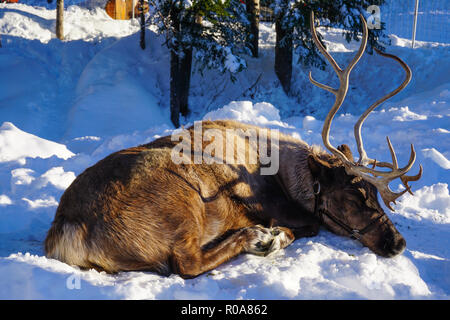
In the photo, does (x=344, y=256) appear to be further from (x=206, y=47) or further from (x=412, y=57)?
(x=412, y=57)

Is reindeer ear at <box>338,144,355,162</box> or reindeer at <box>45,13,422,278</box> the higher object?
reindeer ear at <box>338,144,355,162</box>

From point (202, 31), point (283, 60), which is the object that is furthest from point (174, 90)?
point (283, 60)

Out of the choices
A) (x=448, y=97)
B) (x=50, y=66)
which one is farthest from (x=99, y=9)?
(x=448, y=97)

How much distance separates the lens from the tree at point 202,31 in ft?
39.1

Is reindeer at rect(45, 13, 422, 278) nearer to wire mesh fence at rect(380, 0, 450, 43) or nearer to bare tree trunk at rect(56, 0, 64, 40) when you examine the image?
bare tree trunk at rect(56, 0, 64, 40)

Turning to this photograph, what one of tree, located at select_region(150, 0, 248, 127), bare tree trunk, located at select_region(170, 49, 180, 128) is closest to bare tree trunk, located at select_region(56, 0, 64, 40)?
tree, located at select_region(150, 0, 248, 127)

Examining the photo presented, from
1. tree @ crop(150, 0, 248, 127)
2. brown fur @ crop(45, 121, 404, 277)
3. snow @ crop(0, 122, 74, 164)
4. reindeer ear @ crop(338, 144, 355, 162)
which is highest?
tree @ crop(150, 0, 248, 127)

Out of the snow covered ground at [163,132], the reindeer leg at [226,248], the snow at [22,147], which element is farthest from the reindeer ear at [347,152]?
the snow at [22,147]

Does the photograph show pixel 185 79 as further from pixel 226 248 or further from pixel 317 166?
pixel 226 248

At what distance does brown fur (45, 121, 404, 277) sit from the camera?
344 centimetres

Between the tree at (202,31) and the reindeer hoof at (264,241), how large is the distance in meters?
8.88

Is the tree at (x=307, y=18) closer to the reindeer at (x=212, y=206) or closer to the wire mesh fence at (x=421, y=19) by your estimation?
the wire mesh fence at (x=421, y=19)

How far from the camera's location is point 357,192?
413 cm

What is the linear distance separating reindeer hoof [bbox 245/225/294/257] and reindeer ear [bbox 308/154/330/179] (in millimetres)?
702
